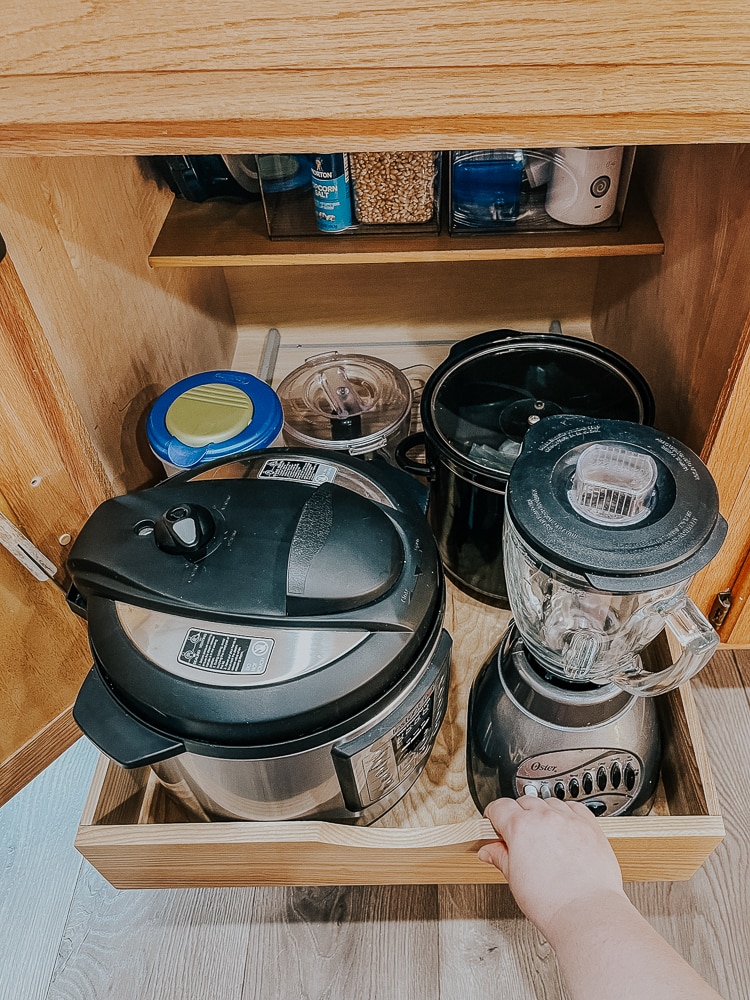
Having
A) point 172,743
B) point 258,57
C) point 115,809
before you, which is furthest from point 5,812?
point 258,57

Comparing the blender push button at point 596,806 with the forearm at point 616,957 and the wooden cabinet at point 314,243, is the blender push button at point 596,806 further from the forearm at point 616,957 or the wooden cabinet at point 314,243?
the wooden cabinet at point 314,243

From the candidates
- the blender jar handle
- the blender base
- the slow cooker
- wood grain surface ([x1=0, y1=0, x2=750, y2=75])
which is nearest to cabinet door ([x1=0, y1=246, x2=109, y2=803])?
the slow cooker

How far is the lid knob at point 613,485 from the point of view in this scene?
0.54 m

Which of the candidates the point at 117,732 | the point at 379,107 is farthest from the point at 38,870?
the point at 379,107

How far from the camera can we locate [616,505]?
551mm

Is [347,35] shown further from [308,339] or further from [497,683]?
[308,339]

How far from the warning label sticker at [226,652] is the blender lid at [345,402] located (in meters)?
0.37

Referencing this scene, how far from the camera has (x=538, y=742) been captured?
27.3 inches

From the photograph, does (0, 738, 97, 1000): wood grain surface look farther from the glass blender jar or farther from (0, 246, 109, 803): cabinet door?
the glass blender jar

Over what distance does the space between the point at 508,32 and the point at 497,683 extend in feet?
1.76

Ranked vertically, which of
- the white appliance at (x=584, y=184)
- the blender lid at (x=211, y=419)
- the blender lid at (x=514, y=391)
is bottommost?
the blender lid at (x=211, y=419)

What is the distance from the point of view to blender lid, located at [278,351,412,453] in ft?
3.09

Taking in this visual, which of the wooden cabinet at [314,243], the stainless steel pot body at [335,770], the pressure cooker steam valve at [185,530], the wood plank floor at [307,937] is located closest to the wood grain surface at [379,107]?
the wooden cabinet at [314,243]

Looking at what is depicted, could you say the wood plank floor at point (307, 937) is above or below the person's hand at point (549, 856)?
below
